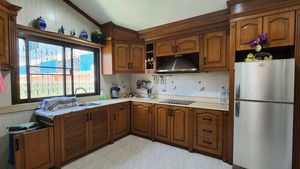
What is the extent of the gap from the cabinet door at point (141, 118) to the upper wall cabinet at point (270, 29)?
6.75 feet

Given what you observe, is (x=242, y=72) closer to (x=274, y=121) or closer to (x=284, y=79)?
(x=284, y=79)

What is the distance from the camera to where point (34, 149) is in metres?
2.02

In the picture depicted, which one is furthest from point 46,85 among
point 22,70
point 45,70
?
point 22,70

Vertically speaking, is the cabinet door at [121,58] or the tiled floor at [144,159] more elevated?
the cabinet door at [121,58]

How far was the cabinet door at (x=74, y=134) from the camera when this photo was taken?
92.6 inches

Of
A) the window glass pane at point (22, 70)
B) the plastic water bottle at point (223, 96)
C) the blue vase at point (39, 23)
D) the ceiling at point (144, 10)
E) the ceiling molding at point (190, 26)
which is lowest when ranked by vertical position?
the plastic water bottle at point (223, 96)

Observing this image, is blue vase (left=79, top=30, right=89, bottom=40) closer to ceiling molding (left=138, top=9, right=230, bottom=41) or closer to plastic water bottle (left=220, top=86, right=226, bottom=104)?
ceiling molding (left=138, top=9, right=230, bottom=41)

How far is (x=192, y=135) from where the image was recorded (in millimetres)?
2738

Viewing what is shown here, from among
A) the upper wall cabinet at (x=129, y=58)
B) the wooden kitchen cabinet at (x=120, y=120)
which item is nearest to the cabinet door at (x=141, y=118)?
the wooden kitchen cabinet at (x=120, y=120)

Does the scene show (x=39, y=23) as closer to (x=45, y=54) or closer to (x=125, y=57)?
(x=45, y=54)

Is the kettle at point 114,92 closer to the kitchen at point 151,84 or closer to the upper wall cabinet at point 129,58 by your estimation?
the kitchen at point 151,84

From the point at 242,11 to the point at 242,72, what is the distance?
0.88 meters

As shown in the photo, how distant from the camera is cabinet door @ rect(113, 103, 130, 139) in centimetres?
322

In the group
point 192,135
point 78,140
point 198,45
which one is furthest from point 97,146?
point 198,45
